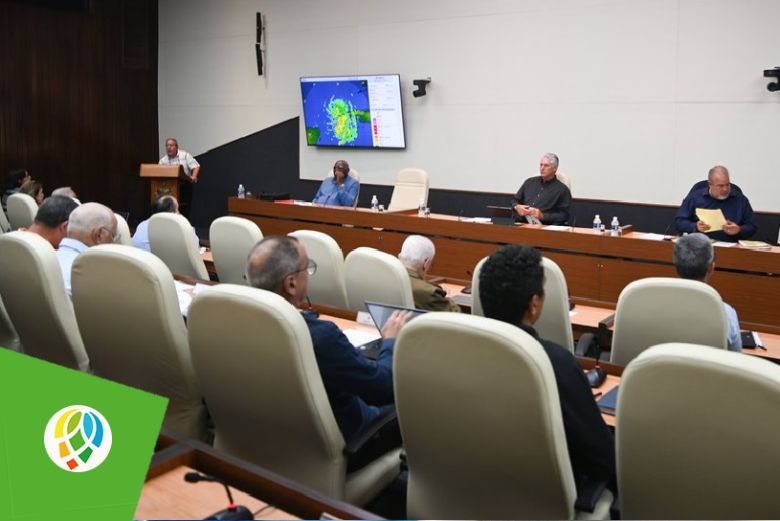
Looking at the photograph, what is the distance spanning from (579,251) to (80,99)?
8660 millimetres

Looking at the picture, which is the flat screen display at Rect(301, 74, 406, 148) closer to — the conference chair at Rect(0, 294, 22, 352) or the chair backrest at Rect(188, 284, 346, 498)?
the conference chair at Rect(0, 294, 22, 352)

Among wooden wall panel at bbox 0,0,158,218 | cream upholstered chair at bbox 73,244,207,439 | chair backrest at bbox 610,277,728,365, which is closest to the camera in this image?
cream upholstered chair at bbox 73,244,207,439

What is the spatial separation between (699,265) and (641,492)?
1.78m

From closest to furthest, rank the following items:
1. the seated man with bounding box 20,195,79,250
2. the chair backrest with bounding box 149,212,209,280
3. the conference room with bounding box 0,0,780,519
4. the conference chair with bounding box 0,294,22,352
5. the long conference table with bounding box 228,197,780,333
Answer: the conference room with bounding box 0,0,780,519 → the conference chair with bounding box 0,294,22,352 → the seated man with bounding box 20,195,79,250 → the chair backrest with bounding box 149,212,209,280 → the long conference table with bounding box 228,197,780,333

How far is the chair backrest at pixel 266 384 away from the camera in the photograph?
7.29 feet

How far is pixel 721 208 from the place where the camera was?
6355mm

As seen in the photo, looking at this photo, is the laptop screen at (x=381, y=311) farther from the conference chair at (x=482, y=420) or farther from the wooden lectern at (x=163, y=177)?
the wooden lectern at (x=163, y=177)

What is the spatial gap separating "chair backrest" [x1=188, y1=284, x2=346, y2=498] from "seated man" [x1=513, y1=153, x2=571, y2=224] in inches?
184

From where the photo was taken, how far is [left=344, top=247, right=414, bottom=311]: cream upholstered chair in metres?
3.65

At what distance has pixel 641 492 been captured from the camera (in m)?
1.93

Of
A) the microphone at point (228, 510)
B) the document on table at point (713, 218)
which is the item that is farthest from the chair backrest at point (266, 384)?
the document on table at point (713, 218)

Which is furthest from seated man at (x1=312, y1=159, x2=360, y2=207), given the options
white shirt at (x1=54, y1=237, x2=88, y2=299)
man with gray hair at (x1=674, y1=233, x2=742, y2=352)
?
man with gray hair at (x1=674, y1=233, x2=742, y2=352)

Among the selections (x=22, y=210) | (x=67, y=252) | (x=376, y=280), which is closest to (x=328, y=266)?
(x=376, y=280)

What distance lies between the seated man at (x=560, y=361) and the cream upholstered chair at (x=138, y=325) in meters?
1.14
